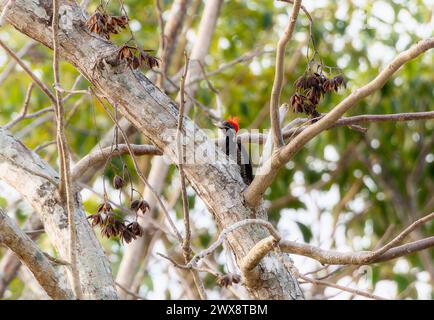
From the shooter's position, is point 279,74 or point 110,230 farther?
point 110,230

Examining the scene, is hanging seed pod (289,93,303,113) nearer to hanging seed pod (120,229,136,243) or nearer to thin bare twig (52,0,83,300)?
hanging seed pod (120,229,136,243)

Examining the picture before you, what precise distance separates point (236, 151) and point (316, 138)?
3644 millimetres

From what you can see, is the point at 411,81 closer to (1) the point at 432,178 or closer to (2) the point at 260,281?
(1) the point at 432,178

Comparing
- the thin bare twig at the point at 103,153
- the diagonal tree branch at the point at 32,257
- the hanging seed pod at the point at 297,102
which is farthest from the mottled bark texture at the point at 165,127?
the diagonal tree branch at the point at 32,257

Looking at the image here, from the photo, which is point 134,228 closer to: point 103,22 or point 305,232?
point 103,22

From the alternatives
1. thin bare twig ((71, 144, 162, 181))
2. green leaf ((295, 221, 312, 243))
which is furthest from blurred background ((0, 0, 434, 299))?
thin bare twig ((71, 144, 162, 181))

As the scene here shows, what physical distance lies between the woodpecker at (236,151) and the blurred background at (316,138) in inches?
80.3

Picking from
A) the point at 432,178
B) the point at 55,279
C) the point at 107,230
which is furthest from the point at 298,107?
the point at 432,178

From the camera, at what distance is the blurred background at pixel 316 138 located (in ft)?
22.4

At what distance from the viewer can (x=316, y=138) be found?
7.58 m

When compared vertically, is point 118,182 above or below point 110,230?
above

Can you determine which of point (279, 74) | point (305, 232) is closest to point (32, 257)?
point (279, 74)

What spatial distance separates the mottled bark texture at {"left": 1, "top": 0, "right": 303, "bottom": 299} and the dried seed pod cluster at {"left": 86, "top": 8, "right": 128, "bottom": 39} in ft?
0.30
